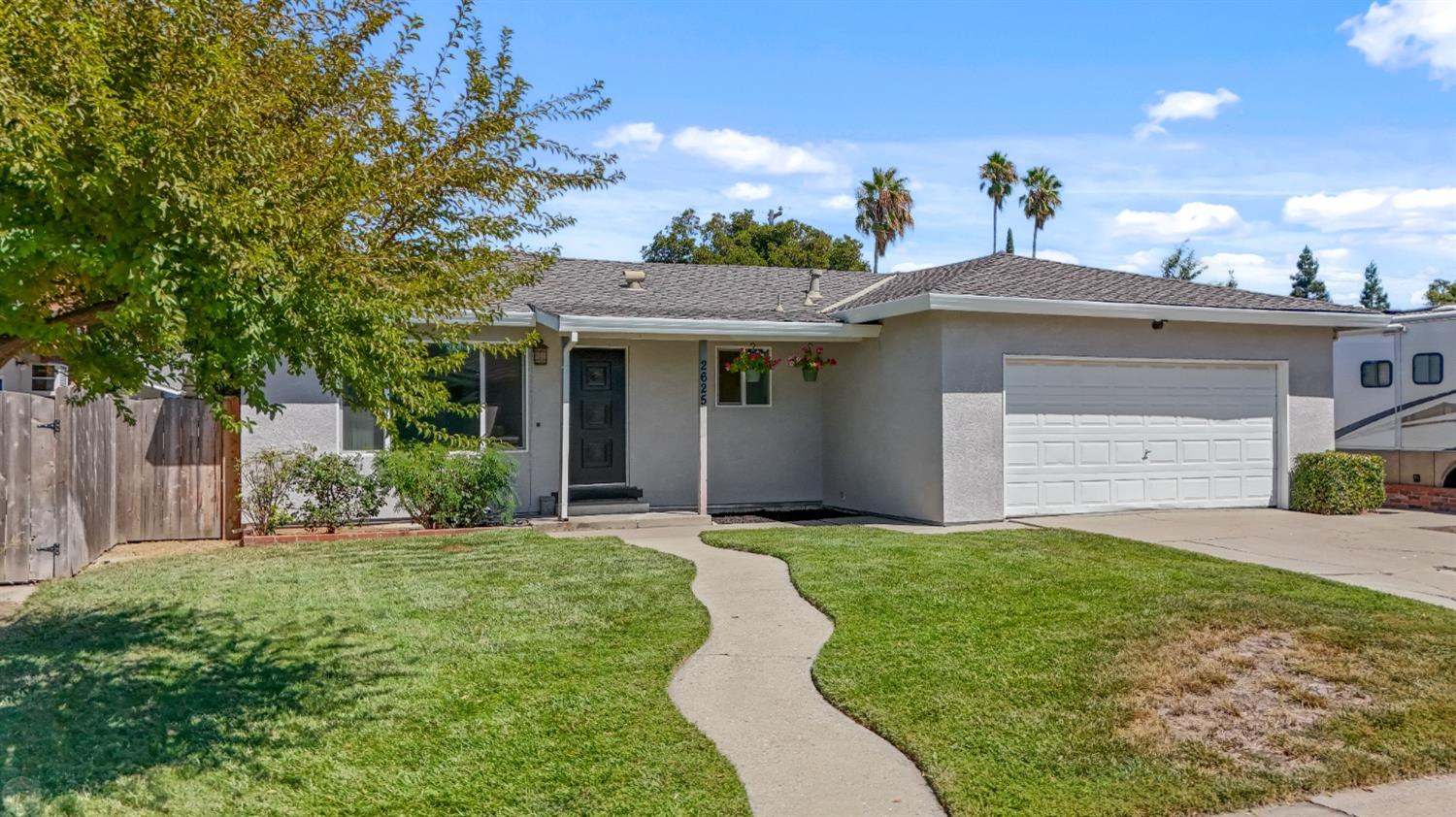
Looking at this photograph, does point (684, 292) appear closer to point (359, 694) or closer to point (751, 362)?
point (751, 362)

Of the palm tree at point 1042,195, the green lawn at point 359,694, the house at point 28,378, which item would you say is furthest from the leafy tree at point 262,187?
the palm tree at point 1042,195

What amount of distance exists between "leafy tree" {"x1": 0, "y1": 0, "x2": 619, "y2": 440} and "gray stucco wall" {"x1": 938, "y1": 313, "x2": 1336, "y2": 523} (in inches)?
273

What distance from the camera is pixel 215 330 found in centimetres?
354

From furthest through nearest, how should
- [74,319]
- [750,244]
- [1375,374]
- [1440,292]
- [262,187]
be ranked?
[1440,292]
[750,244]
[1375,374]
[74,319]
[262,187]

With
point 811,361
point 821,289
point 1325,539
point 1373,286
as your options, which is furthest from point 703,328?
point 1373,286

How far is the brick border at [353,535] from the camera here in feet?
34.0

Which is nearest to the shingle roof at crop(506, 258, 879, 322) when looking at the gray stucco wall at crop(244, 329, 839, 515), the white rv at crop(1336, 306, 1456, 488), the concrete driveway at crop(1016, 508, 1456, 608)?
the gray stucco wall at crop(244, 329, 839, 515)

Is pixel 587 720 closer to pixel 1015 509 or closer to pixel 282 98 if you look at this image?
pixel 282 98

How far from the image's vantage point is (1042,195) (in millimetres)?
41250

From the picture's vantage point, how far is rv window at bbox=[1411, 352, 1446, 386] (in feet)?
45.8

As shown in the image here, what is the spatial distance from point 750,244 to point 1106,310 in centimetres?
2671

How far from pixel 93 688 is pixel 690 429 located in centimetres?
900

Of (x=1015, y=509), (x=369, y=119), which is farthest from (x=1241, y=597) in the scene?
(x=369, y=119)

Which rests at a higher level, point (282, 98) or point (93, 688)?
point (282, 98)
